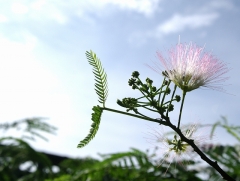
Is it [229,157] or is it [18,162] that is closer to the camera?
[229,157]

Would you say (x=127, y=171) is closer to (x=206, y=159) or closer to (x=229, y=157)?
(x=229, y=157)

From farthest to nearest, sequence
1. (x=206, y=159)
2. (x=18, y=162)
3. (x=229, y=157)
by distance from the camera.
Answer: (x=18, y=162) < (x=229, y=157) < (x=206, y=159)

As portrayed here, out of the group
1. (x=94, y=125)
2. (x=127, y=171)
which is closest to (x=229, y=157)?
(x=127, y=171)

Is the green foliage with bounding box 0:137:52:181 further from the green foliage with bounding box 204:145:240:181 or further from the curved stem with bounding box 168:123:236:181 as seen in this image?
the curved stem with bounding box 168:123:236:181

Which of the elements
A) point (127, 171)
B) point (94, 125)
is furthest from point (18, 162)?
point (94, 125)

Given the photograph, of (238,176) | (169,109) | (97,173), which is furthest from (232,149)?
(169,109)

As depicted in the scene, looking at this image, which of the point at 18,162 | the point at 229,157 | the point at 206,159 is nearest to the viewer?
the point at 206,159

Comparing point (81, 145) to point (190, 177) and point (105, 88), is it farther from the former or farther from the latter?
point (190, 177)

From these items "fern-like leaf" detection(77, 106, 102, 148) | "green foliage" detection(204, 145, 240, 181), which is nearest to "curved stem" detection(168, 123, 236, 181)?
"fern-like leaf" detection(77, 106, 102, 148)

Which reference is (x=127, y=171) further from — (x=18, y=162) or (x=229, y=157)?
Answer: (x=18, y=162)
